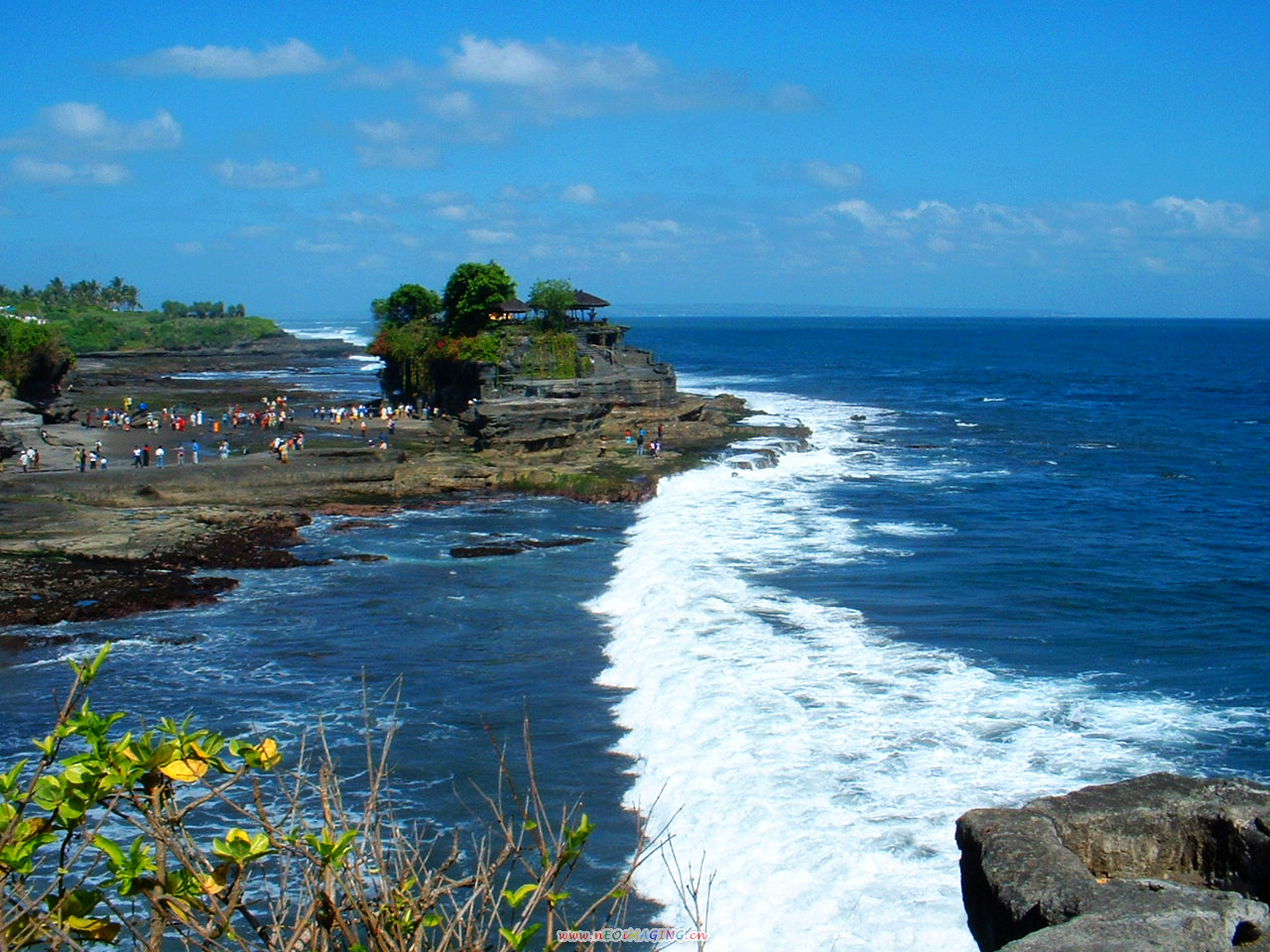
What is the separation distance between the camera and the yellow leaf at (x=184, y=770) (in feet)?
15.4

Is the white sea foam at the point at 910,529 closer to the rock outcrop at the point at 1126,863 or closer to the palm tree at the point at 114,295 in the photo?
the rock outcrop at the point at 1126,863

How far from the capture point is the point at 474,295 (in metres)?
65.3

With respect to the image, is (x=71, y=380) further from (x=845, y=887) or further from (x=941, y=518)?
(x=845, y=887)

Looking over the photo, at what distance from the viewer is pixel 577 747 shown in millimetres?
17734

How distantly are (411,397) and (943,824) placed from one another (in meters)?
56.9

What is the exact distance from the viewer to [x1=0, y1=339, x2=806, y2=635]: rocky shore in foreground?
94.2 feet

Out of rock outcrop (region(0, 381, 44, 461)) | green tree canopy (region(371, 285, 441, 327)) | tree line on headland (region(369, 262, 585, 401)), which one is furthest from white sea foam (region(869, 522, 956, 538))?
green tree canopy (region(371, 285, 441, 327))

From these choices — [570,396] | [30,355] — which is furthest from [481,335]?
[30,355]

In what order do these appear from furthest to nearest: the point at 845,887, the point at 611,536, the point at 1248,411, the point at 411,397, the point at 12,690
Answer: the point at 1248,411
the point at 411,397
the point at 611,536
the point at 12,690
the point at 845,887

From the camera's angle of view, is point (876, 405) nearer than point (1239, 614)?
No

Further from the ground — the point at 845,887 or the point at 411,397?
the point at 411,397

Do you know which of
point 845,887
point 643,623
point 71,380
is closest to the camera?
point 845,887

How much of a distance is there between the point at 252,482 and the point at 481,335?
78.3ft

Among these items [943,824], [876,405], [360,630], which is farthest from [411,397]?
[943,824]
